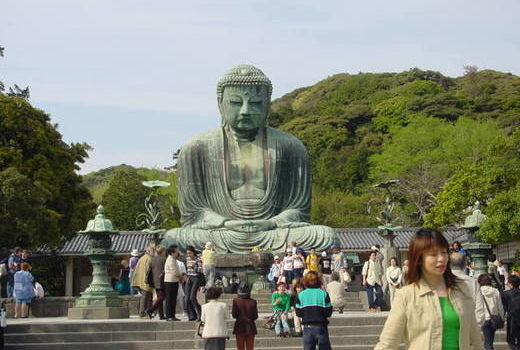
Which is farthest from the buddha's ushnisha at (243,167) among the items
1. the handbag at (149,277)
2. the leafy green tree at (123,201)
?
the leafy green tree at (123,201)

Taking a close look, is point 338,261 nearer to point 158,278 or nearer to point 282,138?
point 282,138

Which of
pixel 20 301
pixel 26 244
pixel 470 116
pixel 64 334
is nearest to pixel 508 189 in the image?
pixel 26 244

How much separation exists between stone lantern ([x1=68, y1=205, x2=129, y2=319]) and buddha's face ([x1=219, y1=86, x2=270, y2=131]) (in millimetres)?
5983

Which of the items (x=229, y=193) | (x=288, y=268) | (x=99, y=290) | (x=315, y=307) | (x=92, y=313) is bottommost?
(x=315, y=307)

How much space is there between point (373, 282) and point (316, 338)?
6935 mm

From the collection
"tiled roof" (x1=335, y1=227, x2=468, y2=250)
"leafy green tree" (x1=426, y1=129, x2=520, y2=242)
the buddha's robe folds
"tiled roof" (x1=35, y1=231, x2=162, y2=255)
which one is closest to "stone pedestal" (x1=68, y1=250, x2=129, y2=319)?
the buddha's robe folds

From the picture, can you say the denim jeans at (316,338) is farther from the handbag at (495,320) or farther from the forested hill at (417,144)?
the forested hill at (417,144)

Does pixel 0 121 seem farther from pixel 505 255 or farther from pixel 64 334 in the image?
pixel 505 255

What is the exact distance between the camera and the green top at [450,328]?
4777 mm

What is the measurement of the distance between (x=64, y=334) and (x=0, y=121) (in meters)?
17.0

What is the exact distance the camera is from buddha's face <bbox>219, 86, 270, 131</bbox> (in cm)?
2220

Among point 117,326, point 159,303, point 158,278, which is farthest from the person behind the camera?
point 158,278

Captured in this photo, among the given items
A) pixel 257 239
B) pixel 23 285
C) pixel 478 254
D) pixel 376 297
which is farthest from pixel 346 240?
pixel 23 285

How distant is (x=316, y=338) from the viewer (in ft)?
33.4
